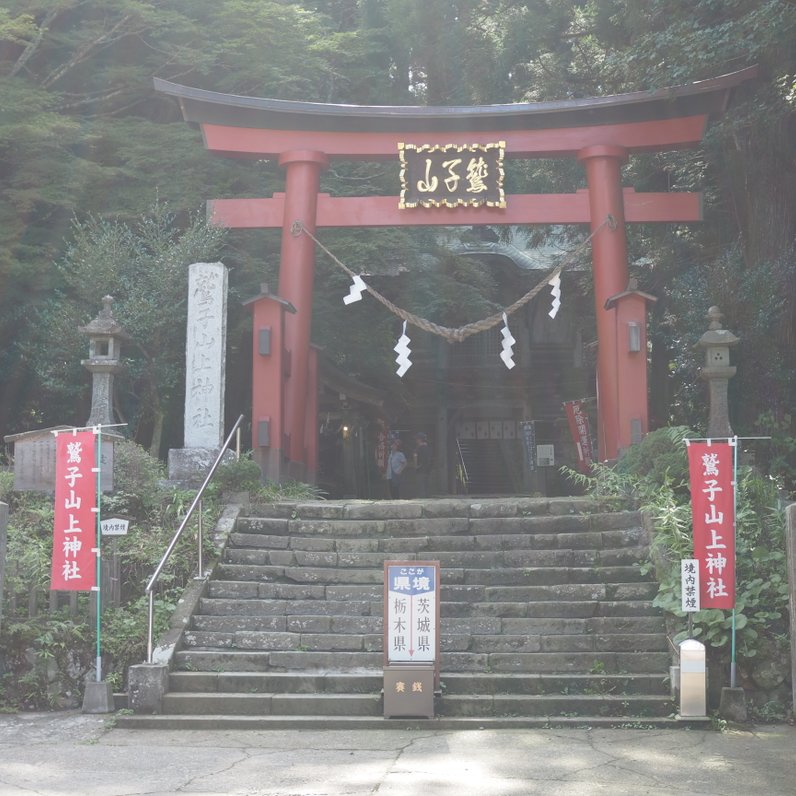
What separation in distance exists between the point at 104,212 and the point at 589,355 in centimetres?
1375

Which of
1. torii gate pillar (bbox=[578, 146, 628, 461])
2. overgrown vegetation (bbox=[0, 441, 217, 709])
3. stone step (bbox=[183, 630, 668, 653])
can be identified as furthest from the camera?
torii gate pillar (bbox=[578, 146, 628, 461])

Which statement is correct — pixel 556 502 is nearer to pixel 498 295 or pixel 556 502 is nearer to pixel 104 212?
pixel 104 212

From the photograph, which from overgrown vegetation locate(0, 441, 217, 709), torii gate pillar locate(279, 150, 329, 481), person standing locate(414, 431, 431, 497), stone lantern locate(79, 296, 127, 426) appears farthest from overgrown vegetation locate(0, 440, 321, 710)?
person standing locate(414, 431, 431, 497)

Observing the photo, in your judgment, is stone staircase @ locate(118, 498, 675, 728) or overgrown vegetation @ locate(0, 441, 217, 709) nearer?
stone staircase @ locate(118, 498, 675, 728)

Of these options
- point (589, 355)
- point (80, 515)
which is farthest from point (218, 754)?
point (589, 355)

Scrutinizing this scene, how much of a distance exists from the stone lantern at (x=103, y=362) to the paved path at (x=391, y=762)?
5725 mm

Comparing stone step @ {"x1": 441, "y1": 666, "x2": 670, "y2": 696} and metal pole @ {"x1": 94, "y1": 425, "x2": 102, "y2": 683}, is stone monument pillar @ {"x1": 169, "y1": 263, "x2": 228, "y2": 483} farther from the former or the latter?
stone step @ {"x1": 441, "y1": 666, "x2": 670, "y2": 696}

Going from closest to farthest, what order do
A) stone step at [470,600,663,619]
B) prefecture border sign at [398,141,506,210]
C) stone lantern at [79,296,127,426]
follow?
stone step at [470,600,663,619] < stone lantern at [79,296,127,426] < prefecture border sign at [398,141,506,210]

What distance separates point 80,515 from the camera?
9.56m

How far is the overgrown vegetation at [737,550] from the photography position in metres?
8.83

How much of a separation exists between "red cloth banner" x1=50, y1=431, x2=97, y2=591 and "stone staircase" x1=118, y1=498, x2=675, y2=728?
3.78ft

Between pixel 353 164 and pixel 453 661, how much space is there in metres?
13.7

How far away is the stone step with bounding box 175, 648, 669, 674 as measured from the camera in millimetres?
9219

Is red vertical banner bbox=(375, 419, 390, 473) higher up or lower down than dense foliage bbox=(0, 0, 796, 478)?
lower down
